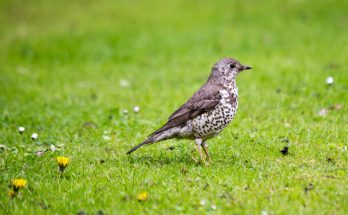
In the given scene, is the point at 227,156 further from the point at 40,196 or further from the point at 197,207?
the point at 40,196

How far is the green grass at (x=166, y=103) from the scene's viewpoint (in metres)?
5.41

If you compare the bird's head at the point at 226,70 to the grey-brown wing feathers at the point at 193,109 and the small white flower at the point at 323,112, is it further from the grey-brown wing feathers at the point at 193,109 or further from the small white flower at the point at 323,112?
the small white flower at the point at 323,112

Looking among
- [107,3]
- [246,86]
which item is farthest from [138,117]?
[107,3]

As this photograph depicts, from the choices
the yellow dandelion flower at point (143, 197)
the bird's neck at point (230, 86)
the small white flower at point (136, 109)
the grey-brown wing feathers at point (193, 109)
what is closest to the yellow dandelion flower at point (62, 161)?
the grey-brown wing feathers at point (193, 109)

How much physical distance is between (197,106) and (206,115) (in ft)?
0.63

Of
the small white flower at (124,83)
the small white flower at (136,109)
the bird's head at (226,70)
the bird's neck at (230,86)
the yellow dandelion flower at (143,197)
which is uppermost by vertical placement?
the bird's head at (226,70)

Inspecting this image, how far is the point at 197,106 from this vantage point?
6.66m

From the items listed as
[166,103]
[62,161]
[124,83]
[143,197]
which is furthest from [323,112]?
[124,83]

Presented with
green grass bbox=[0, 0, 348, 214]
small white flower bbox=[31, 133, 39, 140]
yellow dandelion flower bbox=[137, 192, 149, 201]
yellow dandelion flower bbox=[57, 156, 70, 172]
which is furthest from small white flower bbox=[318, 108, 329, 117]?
small white flower bbox=[31, 133, 39, 140]

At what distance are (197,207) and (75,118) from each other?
476cm

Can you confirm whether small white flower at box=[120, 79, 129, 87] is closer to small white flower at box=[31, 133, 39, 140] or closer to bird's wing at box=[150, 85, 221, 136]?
small white flower at box=[31, 133, 39, 140]

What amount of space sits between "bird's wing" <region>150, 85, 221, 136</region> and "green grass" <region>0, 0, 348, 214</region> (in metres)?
0.54

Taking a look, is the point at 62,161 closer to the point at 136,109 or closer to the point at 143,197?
the point at 143,197

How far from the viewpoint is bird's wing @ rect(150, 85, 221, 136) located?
6594mm
